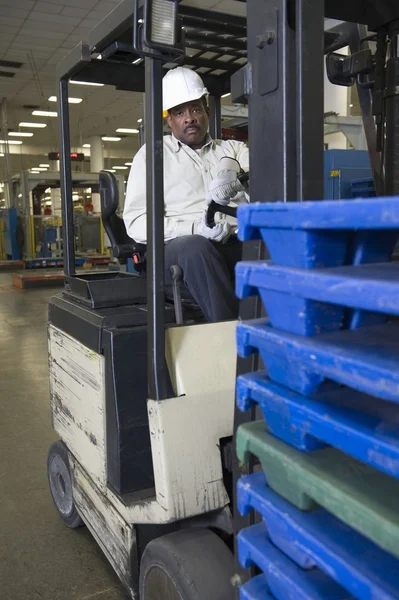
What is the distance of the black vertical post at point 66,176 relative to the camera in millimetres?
2476

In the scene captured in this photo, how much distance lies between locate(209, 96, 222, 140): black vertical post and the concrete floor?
86.2 inches

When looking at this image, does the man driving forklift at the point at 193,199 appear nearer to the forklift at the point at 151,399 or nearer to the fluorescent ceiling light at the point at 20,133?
the forklift at the point at 151,399

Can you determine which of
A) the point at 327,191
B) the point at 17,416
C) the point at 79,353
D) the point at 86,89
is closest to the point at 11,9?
the point at 86,89

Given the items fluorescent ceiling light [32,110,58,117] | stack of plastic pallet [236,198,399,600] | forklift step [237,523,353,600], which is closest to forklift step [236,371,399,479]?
stack of plastic pallet [236,198,399,600]

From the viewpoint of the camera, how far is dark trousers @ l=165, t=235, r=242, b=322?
2023 mm

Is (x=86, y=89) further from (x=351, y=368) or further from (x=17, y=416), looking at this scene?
(x=351, y=368)

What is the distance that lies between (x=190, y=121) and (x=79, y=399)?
129 cm

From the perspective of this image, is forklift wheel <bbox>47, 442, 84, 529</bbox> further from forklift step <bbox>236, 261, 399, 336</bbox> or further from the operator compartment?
forklift step <bbox>236, 261, 399, 336</bbox>

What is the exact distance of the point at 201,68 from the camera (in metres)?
2.62

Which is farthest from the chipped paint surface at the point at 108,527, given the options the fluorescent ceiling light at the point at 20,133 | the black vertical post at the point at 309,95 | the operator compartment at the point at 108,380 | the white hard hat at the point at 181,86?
the fluorescent ceiling light at the point at 20,133

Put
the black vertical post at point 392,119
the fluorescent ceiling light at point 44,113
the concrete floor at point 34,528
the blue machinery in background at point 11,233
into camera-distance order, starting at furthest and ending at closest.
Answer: the fluorescent ceiling light at point 44,113, the blue machinery in background at point 11,233, the concrete floor at point 34,528, the black vertical post at point 392,119

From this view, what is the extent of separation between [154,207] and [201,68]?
50.4 inches

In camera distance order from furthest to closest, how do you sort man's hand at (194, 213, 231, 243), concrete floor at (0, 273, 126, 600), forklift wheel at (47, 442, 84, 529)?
forklift wheel at (47, 442, 84, 529) → concrete floor at (0, 273, 126, 600) → man's hand at (194, 213, 231, 243)

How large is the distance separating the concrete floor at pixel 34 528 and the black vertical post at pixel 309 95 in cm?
191
